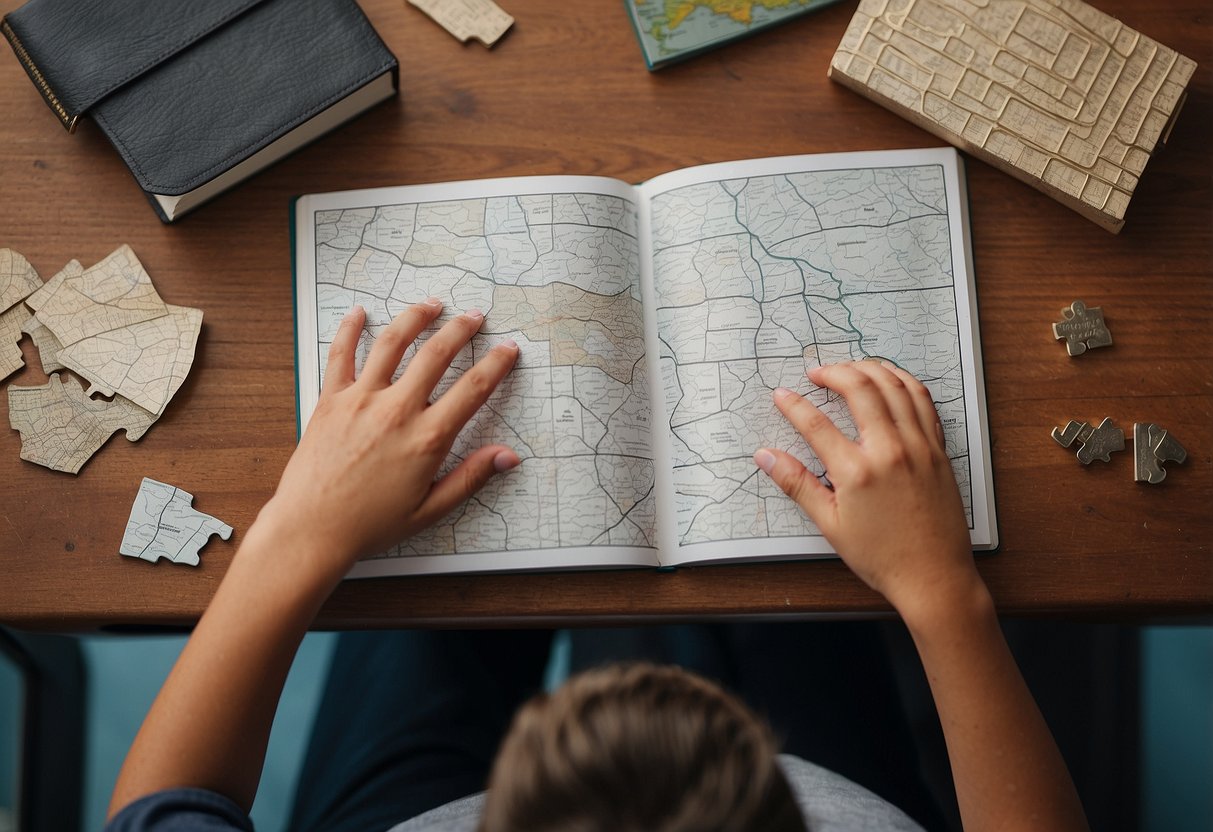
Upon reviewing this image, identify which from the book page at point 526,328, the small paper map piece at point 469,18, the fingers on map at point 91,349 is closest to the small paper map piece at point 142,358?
the fingers on map at point 91,349

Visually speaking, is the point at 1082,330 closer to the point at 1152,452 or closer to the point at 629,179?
the point at 1152,452

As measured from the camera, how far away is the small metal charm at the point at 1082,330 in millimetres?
827

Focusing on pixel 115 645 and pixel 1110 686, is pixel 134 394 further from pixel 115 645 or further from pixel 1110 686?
pixel 1110 686

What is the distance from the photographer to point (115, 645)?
4.54 feet

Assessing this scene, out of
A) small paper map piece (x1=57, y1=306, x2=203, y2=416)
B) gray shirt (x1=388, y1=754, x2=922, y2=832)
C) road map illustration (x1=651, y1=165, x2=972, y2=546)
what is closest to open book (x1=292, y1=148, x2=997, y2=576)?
road map illustration (x1=651, y1=165, x2=972, y2=546)

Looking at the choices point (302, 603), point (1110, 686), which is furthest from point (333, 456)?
point (1110, 686)

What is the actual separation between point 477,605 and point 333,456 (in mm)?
178

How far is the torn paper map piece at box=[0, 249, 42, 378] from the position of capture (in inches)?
32.4

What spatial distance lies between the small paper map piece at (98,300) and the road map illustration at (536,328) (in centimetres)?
16

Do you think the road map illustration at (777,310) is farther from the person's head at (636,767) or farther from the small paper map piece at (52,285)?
the small paper map piece at (52,285)

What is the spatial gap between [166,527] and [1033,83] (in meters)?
0.89

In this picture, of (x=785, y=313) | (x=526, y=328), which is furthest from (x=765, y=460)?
(x=526, y=328)

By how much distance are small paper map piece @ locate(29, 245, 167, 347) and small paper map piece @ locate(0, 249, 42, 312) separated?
0.04ft

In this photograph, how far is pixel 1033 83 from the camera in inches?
33.4
